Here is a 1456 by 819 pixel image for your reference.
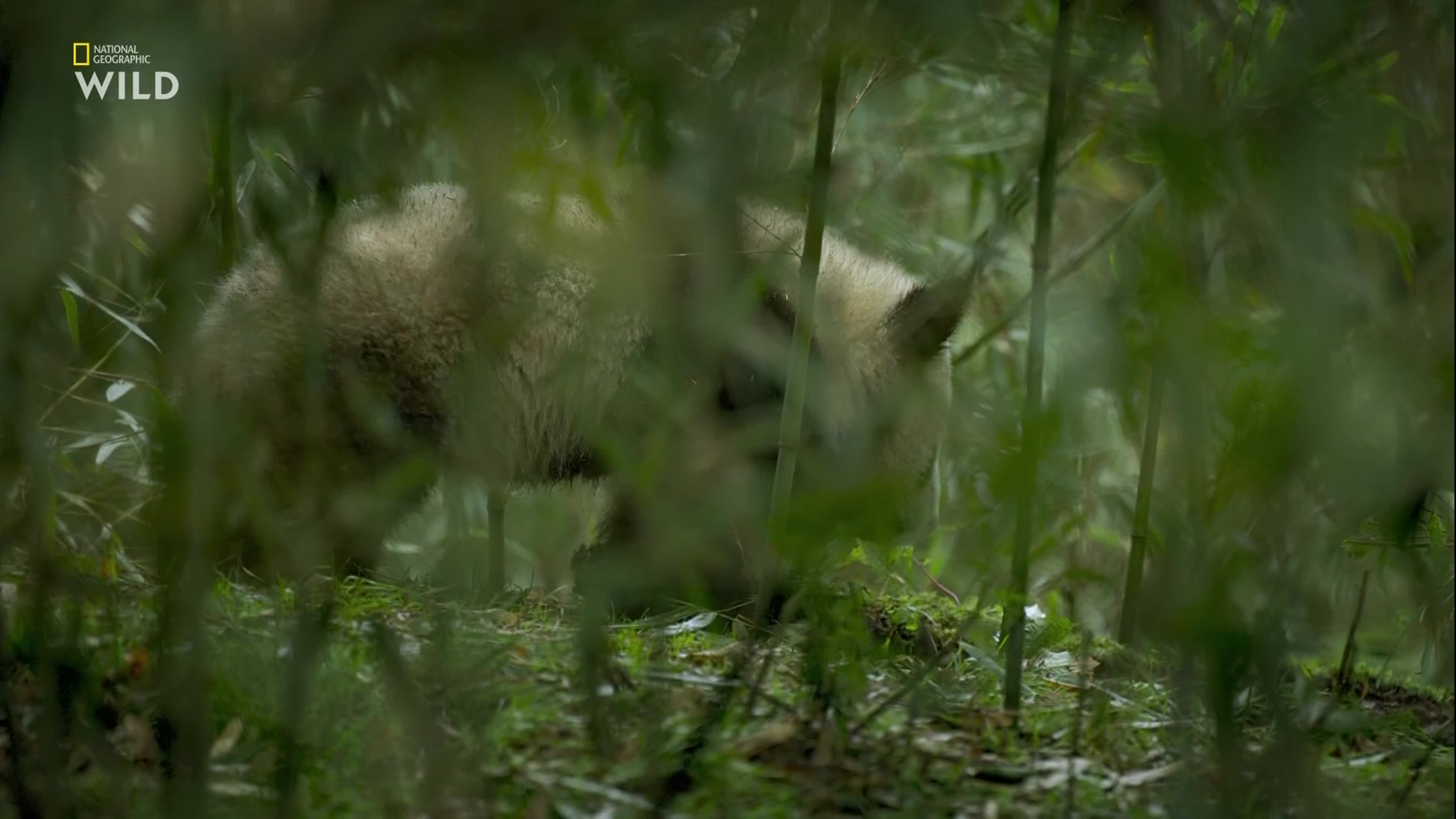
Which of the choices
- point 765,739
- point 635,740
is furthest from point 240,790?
point 765,739

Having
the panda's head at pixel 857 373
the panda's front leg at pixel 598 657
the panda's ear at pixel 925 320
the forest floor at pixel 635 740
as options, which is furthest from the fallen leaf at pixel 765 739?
the panda's ear at pixel 925 320

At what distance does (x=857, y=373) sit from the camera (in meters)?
3.46

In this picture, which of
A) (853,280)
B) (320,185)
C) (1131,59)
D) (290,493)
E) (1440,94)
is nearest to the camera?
(1440,94)

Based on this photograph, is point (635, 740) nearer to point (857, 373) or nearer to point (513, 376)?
point (513, 376)

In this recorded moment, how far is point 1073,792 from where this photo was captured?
1521 millimetres

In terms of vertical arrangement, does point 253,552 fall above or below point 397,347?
below

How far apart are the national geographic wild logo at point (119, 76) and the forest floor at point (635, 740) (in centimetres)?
69

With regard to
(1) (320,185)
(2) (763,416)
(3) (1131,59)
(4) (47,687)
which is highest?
(3) (1131,59)

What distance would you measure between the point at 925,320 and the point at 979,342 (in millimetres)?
789

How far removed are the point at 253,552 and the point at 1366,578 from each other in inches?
92.5

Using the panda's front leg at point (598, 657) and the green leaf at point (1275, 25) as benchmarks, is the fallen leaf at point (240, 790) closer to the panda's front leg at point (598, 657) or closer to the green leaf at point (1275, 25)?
the panda's front leg at point (598, 657)

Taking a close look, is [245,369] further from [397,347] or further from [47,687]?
[47,687]

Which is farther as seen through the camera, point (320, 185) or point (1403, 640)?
point (1403, 640)

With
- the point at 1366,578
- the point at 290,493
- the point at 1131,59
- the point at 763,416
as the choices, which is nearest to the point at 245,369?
the point at 290,493
